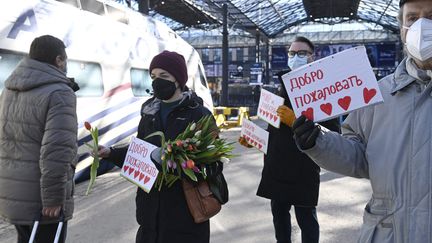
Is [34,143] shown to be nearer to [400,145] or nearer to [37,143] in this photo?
[37,143]

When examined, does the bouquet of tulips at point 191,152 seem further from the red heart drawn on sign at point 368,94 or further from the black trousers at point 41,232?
the red heart drawn on sign at point 368,94

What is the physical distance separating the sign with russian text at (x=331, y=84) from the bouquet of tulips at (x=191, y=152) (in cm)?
77

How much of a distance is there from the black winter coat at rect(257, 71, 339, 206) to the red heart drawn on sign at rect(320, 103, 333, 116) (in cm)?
161

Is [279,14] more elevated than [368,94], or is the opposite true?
[279,14]

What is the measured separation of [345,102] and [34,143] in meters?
1.94

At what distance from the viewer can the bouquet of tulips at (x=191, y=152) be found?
2.52 m

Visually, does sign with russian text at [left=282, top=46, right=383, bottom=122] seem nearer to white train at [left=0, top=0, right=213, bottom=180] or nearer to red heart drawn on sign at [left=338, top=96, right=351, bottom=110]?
red heart drawn on sign at [left=338, top=96, right=351, bottom=110]

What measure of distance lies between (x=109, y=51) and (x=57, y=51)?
18.4 ft

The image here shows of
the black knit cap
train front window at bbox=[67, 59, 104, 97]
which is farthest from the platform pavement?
the black knit cap

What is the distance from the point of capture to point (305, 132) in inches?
71.2

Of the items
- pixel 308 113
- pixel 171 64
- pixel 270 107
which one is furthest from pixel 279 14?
pixel 308 113

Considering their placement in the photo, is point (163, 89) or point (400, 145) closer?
point (400, 145)

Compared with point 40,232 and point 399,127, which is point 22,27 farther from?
point 399,127

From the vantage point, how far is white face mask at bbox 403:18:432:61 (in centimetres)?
168
